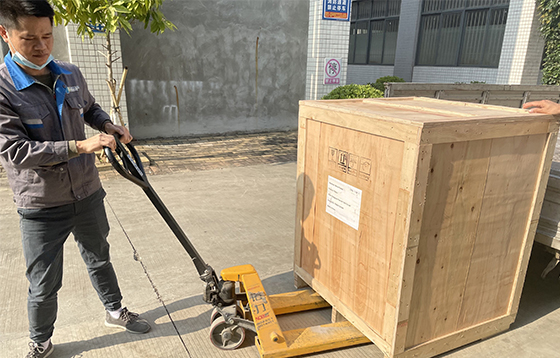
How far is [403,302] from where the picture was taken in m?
2.29

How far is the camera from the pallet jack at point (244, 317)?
2.48 m

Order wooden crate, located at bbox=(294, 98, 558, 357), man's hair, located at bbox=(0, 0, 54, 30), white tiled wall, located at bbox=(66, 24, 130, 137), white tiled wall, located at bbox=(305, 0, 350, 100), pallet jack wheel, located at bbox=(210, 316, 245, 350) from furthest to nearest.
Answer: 1. white tiled wall, located at bbox=(305, 0, 350, 100)
2. white tiled wall, located at bbox=(66, 24, 130, 137)
3. pallet jack wheel, located at bbox=(210, 316, 245, 350)
4. wooden crate, located at bbox=(294, 98, 558, 357)
5. man's hair, located at bbox=(0, 0, 54, 30)

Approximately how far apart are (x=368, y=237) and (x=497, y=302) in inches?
43.0

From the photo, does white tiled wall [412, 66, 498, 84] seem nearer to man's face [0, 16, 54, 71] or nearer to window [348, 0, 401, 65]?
window [348, 0, 401, 65]

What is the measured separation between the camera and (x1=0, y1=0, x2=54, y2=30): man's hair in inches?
77.4

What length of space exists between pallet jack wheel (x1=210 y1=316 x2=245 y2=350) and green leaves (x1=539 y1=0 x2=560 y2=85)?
11767 millimetres

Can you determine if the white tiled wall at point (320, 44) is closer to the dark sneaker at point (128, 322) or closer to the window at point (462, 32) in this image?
the window at point (462, 32)

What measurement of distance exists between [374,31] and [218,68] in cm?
1181

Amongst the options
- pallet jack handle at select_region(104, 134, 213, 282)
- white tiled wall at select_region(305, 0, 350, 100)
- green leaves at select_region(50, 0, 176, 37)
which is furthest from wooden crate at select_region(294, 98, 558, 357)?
white tiled wall at select_region(305, 0, 350, 100)

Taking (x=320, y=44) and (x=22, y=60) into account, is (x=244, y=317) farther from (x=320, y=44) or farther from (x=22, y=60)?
(x=320, y=44)

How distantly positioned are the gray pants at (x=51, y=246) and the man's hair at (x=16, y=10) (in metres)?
1.00

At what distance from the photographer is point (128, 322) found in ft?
9.12

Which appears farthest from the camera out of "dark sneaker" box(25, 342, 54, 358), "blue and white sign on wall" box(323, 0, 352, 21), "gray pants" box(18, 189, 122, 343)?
"blue and white sign on wall" box(323, 0, 352, 21)

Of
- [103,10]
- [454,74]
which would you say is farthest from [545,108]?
[454,74]
